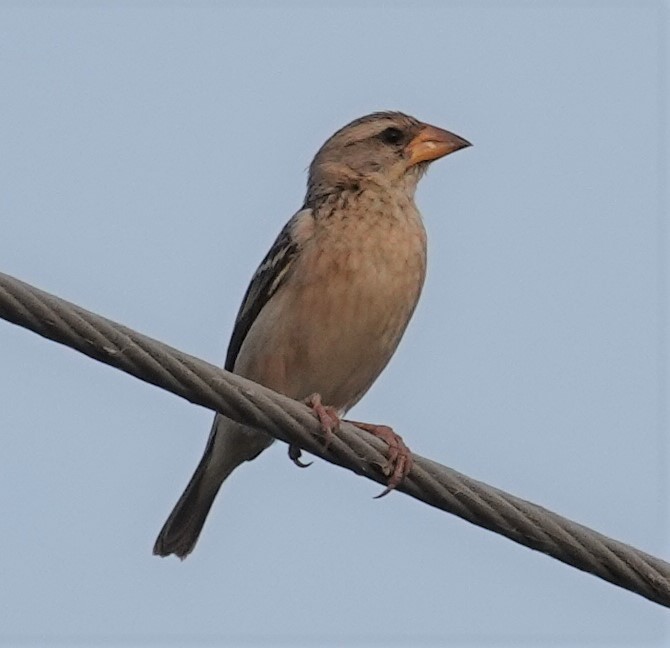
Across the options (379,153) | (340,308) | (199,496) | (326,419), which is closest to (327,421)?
(326,419)

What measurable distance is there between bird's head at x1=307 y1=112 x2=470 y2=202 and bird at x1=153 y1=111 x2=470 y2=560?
1cm

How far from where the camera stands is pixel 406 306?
6699 mm

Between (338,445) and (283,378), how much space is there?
65.0 inches

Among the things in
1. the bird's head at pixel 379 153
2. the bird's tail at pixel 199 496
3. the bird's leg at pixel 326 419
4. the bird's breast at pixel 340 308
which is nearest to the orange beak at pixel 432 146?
the bird's head at pixel 379 153

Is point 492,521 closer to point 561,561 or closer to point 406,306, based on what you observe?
point 561,561

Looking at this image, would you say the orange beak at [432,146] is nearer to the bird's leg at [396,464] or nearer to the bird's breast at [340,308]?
the bird's breast at [340,308]

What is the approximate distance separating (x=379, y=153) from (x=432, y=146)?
25 centimetres

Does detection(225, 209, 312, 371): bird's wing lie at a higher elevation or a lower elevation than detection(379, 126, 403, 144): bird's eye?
lower

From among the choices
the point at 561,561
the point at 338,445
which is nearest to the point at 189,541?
the point at 338,445

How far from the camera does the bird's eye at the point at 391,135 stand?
752 centimetres

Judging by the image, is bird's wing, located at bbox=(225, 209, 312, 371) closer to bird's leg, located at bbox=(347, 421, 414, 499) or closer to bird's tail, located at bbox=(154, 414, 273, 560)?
bird's tail, located at bbox=(154, 414, 273, 560)

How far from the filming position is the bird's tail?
732 centimetres

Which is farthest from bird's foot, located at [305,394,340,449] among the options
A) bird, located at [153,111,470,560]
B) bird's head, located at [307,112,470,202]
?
bird's head, located at [307,112,470,202]

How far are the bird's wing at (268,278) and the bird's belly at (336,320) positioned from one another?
7cm
